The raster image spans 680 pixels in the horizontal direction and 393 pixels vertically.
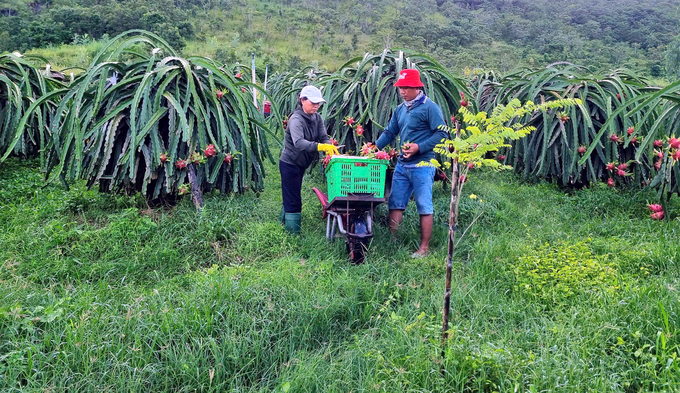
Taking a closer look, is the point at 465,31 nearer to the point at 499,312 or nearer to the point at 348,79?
the point at 348,79

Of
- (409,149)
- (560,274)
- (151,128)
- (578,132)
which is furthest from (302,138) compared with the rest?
(578,132)

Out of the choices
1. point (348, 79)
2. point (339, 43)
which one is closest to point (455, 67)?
point (339, 43)

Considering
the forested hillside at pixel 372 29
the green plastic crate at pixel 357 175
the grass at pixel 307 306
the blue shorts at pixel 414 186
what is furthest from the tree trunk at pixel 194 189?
the forested hillside at pixel 372 29

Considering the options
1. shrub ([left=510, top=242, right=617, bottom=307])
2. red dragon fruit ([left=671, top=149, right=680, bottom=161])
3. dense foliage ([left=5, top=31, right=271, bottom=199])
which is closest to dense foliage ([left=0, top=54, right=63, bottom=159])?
dense foliage ([left=5, top=31, right=271, bottom=199])

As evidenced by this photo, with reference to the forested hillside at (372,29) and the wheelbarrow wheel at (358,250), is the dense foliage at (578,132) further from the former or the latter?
the forested hillside at (372,29)

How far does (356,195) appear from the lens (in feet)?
12.8

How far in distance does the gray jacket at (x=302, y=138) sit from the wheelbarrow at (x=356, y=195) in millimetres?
398

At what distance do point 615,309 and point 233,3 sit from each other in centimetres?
4931

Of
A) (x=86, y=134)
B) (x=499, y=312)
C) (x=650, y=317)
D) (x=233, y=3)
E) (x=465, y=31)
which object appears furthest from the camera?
(x=233, y=3)

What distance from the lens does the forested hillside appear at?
95.6 ft

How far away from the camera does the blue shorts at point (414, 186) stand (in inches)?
167

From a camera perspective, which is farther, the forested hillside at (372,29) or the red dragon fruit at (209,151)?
the forested hillside at (372,29)

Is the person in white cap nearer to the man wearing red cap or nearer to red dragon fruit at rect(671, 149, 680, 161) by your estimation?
the man wearing red cap

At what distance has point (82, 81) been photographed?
4.82 m
